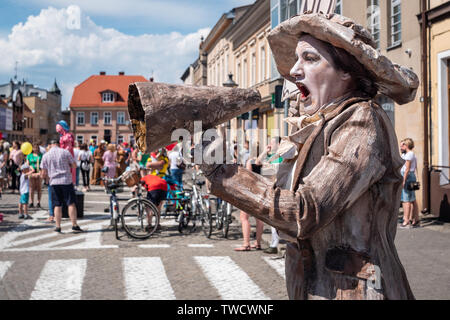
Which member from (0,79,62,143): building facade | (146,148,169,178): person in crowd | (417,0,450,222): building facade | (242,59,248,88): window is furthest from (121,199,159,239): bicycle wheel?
(0,79,62,143): building facade

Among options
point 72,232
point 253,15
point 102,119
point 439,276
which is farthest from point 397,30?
point 102,119

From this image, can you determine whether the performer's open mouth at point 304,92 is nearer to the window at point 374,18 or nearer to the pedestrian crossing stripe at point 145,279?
the pedestrian crossing stripe at point 145,279

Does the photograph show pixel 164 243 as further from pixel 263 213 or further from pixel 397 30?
pixel 397 30

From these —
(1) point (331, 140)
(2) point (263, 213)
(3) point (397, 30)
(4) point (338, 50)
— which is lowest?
(2) point (263, 213)

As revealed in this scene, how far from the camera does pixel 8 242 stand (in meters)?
8.64

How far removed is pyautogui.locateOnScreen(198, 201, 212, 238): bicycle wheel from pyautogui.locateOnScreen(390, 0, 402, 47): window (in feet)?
25.1

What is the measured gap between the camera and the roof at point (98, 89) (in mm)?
78938

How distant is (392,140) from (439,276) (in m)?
5.30

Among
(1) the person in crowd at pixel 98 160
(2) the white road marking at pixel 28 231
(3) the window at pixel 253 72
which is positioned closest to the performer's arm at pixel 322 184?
(2) the white road marking at pixel 28 231

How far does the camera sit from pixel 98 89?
80.9m

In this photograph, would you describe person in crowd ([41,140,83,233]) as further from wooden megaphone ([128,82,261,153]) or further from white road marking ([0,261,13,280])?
wooden megaphone ([128,82,261,153])

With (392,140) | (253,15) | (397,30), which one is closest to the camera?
(392,140)

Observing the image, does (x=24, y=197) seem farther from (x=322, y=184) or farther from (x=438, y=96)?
(x=322, y=184)

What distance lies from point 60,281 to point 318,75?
5.27 metres
